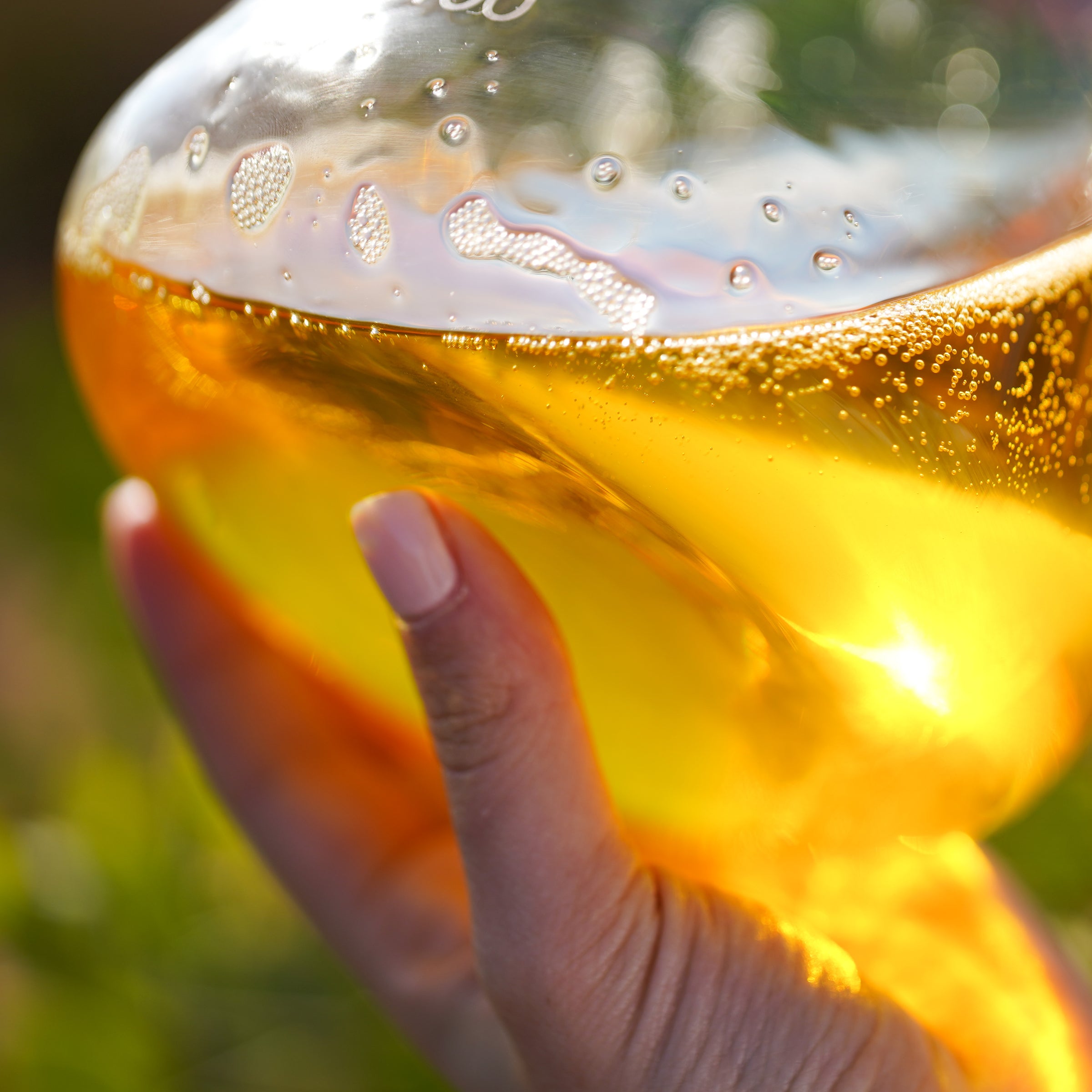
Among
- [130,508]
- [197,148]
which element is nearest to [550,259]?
[197,148]

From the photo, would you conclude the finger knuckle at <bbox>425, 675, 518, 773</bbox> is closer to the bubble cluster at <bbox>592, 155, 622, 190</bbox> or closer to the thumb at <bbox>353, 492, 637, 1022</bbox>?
the thumb at <bbox>353, 492, 637, 1022</bbox>

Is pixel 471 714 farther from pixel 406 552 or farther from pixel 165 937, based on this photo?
pixel 165 937

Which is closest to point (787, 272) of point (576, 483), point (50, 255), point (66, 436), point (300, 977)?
point (576, 483)

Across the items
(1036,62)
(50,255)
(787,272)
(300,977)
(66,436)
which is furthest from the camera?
(50,255)

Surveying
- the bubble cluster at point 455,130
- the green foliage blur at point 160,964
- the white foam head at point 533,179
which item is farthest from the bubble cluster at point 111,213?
the green foliage blur at point 160,964

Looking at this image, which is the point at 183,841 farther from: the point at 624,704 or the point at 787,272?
the point at 787,272

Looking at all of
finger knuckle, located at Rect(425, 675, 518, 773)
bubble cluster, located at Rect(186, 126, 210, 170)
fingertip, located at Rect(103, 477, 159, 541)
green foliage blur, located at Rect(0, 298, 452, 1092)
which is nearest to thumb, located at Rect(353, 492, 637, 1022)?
finger knuckle, located at Rect(425, 675, 518, 773)
